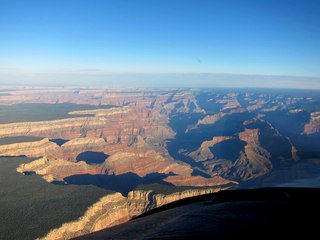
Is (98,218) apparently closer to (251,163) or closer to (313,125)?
(251,163)

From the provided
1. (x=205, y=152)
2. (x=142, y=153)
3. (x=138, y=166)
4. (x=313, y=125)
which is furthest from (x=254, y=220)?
(x=313, y=125)

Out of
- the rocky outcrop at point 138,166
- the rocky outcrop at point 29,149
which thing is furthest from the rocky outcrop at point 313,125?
the rocky outcrop at point 29,149

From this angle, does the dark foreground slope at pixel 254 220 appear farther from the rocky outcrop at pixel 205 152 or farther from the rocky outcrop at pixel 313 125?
the rocky outcrop at pixel 313 125

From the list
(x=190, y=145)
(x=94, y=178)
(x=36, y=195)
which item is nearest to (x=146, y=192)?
(x=36, y=195)

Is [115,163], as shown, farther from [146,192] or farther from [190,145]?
[190,145]

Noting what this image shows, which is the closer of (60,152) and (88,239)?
(88,239)

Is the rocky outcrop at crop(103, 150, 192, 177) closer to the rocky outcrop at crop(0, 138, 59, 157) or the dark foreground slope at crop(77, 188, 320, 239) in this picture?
the rocky outcrop at crop(0, 138, 59, 157)

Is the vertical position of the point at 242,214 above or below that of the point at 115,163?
above

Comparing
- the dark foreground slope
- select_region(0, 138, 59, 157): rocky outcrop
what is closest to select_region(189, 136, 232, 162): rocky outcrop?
select_region(0, 138, 59, 157): rocky outcrop
